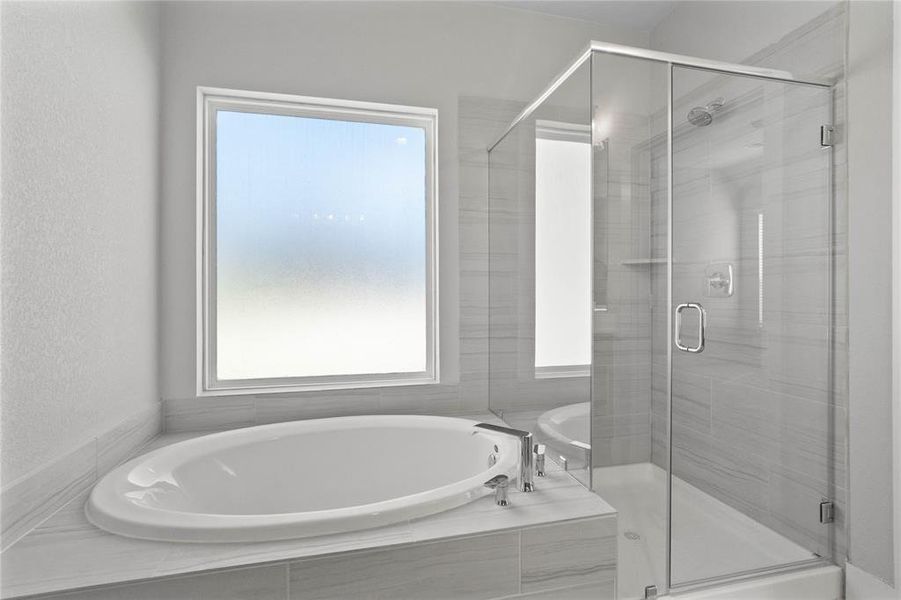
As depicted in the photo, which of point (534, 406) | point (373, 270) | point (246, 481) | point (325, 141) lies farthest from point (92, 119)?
point (534, 406)

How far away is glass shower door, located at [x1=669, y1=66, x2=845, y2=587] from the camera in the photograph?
1483 millimetres

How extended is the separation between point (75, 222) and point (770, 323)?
2.24 m

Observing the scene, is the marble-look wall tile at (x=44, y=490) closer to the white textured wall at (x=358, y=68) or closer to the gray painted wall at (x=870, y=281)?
the white textured wall at (x=358, y=68)

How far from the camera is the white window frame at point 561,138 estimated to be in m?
1.50

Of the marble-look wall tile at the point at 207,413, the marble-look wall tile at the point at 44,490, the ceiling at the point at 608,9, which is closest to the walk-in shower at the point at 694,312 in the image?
the ceiling at the point at 608,9

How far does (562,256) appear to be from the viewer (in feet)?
5.45

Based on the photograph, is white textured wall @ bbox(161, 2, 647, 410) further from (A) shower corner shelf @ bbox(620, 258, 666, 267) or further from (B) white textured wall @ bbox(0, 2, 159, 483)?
(A) shower corner shelf @ bbox(620, 258, 666, 267)

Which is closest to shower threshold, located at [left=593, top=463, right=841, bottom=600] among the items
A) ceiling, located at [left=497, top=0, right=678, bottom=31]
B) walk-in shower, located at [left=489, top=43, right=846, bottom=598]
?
walk-in shower, located at [left=489, top=43, right=846, bottom=598]

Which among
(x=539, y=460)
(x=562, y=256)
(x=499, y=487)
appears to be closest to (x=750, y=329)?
(x=562, y=256)

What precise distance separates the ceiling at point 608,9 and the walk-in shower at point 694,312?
3.25 ft

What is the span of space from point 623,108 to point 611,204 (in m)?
0.30

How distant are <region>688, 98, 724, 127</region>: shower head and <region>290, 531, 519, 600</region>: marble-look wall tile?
1336 mm

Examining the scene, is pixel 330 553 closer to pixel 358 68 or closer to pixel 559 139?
pixel 559 139

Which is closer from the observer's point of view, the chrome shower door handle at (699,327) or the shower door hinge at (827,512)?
the chrome shower door handle at (699,327)
